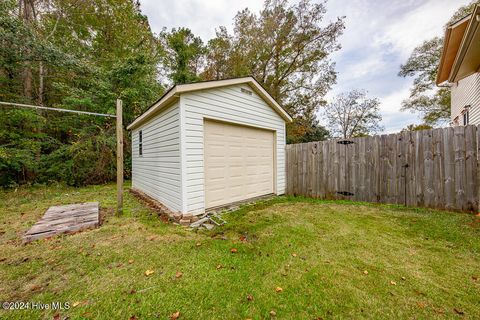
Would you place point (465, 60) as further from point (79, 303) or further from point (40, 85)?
point (40, 85)

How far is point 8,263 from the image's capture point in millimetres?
2547

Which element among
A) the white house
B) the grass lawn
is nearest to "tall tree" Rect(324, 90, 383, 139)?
the white house

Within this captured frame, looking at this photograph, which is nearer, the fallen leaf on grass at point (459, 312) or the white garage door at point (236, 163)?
the fallen leaf on grass at point (459, 312)

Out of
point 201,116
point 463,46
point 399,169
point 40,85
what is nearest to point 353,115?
point 463,46

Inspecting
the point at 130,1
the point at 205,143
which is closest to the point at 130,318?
the point at 205,143

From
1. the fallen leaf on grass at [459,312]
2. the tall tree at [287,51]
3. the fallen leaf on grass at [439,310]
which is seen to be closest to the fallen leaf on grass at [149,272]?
the fallen leaf on grass at [439,310]

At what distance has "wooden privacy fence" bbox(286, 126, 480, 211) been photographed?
3988 millimetres

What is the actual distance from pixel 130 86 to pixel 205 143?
8846 mm

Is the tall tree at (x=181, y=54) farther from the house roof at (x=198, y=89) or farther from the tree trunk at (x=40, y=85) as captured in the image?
the house roof at (x=198, y=89)

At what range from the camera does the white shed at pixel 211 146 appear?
4121mm

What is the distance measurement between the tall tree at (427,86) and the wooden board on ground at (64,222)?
70.6 feet

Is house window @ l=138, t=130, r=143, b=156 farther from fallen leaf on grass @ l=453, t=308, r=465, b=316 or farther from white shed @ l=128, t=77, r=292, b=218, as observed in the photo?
fallen leaf on grass @ l=453, t=308, r=465, b=316

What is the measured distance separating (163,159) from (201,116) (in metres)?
1.64

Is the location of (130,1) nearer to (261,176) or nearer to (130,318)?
(261,176)
